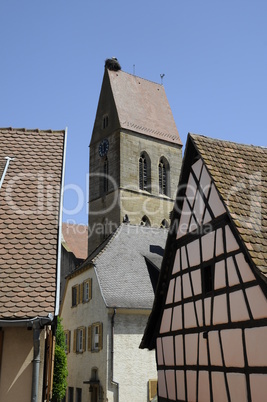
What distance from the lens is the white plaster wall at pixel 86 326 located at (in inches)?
711

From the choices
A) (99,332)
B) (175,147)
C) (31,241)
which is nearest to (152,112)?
(175,147)

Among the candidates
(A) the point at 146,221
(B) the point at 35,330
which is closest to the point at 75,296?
(B) the point at 35,330

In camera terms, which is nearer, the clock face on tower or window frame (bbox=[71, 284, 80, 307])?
window frame (bbox=[71, 284, 80, 307])

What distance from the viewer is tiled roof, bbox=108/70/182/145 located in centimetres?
4334

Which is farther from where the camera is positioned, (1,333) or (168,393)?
(168,393)

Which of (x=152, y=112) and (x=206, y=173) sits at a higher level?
(x=152, y=112)

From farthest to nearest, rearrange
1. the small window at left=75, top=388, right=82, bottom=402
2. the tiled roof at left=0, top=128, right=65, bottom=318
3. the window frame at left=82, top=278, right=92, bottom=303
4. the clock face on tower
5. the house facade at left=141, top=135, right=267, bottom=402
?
the clock face on tower < the small window at left=75, top=388, right=82, bottom=402 < the window frame at left=82, top=278, right=92, bottom=303 < the house facade at left=141, top=135, right=267, bottom=402 < the tiled roof at left=0, top=128, right=65, bottom=318

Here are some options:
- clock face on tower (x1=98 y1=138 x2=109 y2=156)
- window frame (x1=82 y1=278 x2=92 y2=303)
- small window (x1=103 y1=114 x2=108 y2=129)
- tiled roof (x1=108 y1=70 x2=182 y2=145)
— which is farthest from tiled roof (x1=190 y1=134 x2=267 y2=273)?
small window (x1=103 y1=114 x2=108 y2=129)

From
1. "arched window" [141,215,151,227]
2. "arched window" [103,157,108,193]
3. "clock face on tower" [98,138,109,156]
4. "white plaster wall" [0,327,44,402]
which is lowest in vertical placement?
"white plaster wall" [0,327,44,402]

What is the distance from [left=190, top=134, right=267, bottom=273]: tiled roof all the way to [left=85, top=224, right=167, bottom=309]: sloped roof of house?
9.74 metres

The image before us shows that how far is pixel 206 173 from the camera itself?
30.5ft

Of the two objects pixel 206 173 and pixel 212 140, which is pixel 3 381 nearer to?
pixel 206 173

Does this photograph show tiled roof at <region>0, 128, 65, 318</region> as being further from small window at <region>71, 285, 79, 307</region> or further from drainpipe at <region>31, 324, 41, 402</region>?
small window at <region>71, 285, 79, 307</region>

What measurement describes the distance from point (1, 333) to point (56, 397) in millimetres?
14048
